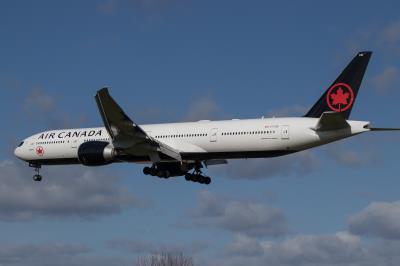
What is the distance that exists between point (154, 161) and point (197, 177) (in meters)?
3.91

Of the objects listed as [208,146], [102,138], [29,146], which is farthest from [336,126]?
[29,146]

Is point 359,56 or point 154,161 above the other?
point 359,56

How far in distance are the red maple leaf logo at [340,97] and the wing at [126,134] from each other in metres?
10.1

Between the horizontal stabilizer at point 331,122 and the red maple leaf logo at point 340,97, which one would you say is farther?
the red maple leaf logo at point 340,97

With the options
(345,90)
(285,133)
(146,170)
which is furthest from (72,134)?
(345,90)

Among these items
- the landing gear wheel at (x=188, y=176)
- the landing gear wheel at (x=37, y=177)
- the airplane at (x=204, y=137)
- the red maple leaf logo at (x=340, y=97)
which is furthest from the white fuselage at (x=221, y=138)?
the landing gear wheel at (x=188, y=176)

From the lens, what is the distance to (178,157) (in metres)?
54.2

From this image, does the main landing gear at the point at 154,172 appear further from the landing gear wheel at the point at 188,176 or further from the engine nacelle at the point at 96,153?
the engine nacelle at the point at 96,153

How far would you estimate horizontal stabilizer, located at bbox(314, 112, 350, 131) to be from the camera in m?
47.9

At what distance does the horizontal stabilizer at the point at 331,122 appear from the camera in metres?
47.9

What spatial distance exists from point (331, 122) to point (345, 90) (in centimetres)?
392

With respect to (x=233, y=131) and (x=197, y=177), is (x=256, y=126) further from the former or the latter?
(x=197, y=177)

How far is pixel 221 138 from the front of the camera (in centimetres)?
5203

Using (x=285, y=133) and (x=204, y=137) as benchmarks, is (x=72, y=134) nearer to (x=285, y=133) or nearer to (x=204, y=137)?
(x=204, y=137)
